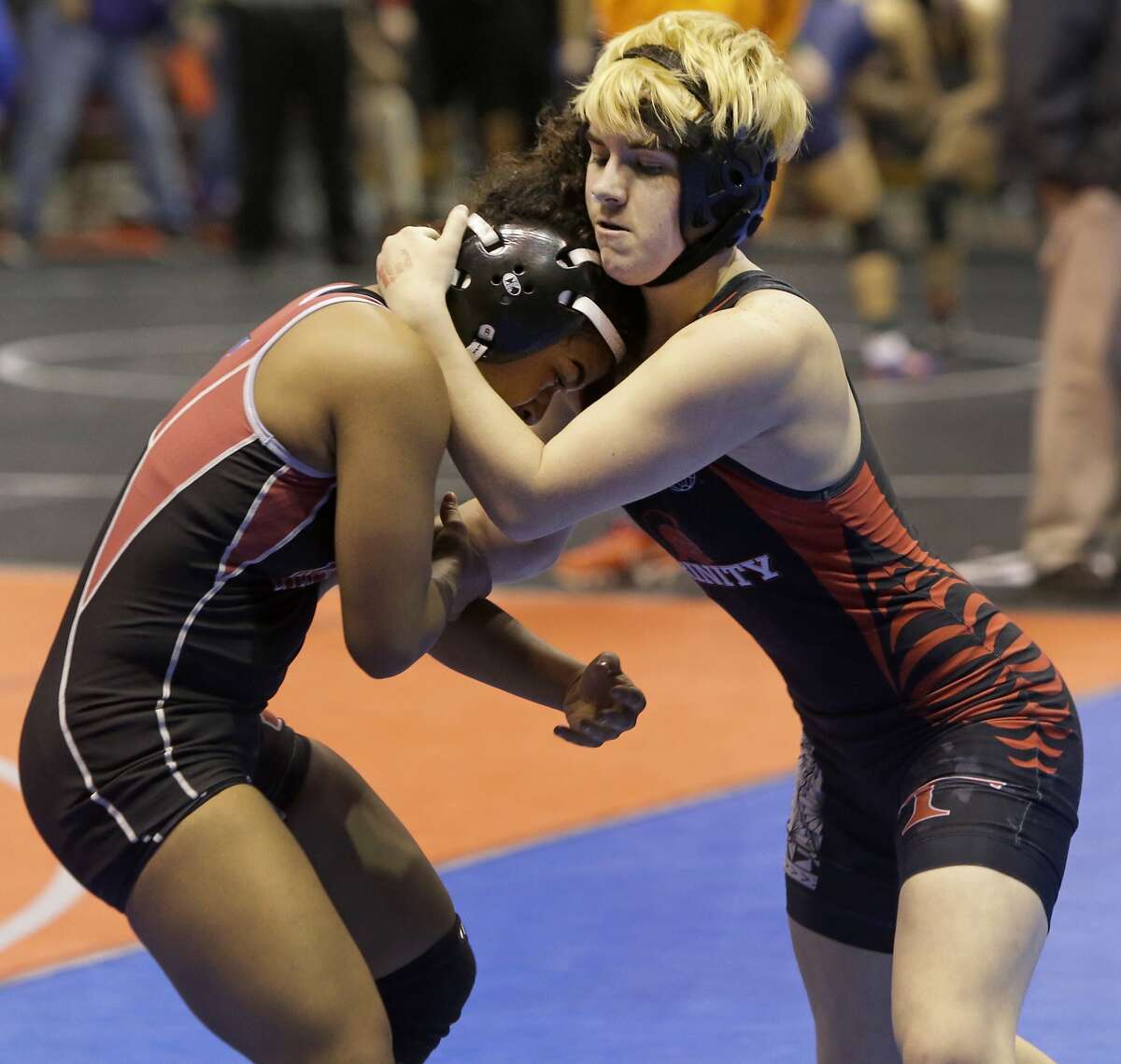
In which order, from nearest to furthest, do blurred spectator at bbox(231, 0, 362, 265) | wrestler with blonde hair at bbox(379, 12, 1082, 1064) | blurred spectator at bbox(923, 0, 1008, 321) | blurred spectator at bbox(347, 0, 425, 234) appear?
wrestler with blonde hair at bbox(379, 12, 1082, 1064), blurred spectator at bbox(923, 0, 1008, 321), blurred spectator at bbox(231, 0, 362, 265), blurred spectator at bbox(347, 0, 425, 234)

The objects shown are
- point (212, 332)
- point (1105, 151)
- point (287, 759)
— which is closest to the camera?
point (287, 759)

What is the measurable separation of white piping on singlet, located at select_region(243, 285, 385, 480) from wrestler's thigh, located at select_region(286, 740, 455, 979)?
0.61 m

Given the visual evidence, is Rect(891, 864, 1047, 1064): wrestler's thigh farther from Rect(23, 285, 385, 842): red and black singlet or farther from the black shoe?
the black shoe

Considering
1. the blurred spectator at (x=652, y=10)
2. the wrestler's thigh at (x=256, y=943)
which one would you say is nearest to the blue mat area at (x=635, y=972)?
the wrestler's thigh at (x=256, y=943)

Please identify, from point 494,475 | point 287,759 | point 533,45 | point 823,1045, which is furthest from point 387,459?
point 533,45

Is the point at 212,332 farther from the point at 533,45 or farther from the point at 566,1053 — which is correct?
the point at 566,1053

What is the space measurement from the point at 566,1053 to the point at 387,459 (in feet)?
4.96

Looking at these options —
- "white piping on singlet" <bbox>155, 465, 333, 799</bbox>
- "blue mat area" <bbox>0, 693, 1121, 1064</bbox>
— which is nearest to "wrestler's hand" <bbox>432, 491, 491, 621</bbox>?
"white piping on singlet" <bbox>155, 465, 333, 799</bbox>

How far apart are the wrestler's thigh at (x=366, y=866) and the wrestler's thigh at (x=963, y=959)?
743 millimetres

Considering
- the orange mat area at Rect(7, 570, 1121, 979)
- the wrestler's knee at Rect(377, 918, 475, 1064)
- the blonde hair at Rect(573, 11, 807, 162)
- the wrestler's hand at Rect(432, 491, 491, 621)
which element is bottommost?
the orange mat area at Rect(7, 570, 1121, 979)

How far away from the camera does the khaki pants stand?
658 cm

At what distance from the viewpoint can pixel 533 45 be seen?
1497cm

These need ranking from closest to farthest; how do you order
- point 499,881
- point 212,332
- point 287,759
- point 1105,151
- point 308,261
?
point 287,759
point 499,881
point 1105,151
point 212,332
point 308,261

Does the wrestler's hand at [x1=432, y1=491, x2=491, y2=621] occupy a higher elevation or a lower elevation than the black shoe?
higher
